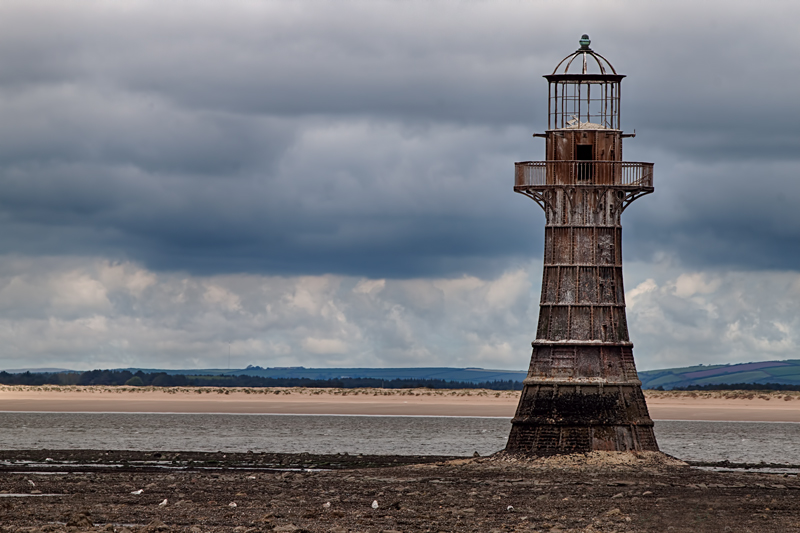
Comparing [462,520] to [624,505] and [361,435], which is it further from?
[361,435]

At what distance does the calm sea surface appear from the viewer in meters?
54.7

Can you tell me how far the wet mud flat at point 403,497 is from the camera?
81.8 ft

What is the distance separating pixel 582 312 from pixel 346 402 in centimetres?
9126

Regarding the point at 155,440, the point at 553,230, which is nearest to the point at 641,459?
the point at 553,230

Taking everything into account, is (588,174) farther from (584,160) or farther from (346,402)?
(346,402)

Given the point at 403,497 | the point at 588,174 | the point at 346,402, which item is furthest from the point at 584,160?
the point at 346,402

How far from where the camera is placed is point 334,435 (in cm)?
6825

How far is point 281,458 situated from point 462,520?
2029 centimetres

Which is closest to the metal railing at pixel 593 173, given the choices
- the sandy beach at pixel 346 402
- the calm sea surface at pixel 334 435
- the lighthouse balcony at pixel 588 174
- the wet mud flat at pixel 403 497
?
the lighthouse balcony at pixel 588 174

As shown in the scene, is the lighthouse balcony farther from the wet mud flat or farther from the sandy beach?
the sandy beach

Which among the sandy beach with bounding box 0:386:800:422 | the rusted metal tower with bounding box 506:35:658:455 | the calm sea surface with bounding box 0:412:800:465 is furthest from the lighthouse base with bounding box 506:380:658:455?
the sandy beach with bounding box 0:386:800:422

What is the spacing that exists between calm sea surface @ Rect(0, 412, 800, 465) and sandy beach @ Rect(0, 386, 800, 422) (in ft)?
32.8

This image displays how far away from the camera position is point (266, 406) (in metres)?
117

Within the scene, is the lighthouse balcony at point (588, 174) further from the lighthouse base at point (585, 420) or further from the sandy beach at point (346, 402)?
the sandy beach at point (346, 402)
